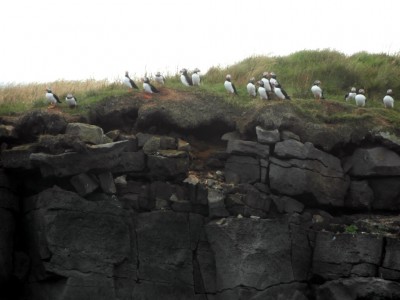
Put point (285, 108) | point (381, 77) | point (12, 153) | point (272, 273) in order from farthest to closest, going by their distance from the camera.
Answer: point (381, 77) < point (285, 108) < point (12, 153) < point (272, 273)

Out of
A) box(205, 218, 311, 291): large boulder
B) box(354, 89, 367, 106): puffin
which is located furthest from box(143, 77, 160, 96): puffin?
box(354, 89, 367, 106): puffin

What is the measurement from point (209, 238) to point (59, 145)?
500cm

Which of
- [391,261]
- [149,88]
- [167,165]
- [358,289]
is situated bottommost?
[358,289]

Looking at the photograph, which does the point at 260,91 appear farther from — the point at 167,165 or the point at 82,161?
the point at 82,161

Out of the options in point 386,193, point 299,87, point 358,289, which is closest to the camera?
point 358,289

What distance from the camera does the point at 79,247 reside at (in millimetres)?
17266

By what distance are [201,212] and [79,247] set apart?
3480 millimetres

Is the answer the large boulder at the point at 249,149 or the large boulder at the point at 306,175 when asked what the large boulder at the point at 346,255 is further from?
the large boulder at the point at 249,149

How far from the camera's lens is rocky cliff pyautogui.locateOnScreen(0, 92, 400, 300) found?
17.1m

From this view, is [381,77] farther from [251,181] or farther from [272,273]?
[272,273]

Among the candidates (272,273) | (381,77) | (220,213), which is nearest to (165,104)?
(220,213)

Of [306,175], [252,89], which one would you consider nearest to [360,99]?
[252,89]

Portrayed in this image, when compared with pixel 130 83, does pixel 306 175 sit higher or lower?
lower

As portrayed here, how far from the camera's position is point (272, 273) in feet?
55.8
